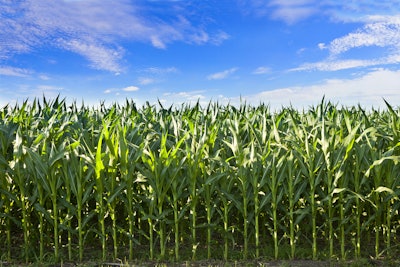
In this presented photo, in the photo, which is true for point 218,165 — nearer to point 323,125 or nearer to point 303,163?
point 303,163

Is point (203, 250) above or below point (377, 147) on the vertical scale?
below

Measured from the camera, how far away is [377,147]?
15.9 ft

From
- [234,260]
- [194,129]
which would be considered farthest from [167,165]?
[234,260]

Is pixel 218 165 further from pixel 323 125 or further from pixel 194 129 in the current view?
pixel 323 125

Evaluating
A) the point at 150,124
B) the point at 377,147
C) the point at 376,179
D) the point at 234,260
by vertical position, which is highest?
the point at 150,124

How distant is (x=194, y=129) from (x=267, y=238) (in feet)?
5.33

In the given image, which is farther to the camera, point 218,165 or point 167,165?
point 218,165

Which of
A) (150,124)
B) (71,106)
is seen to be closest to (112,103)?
(71,106)

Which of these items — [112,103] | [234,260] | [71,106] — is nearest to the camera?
[234,260]

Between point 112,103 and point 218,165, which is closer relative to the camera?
point 218,165

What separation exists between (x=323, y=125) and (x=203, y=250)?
181 cm

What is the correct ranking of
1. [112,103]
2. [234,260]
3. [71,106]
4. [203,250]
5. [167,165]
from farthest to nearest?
[112,103] → [71,106] → [203,250] → [234,260] → [167,165]

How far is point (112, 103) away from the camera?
8.15m

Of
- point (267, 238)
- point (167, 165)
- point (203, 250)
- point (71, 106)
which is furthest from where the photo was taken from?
point (71, 106)
